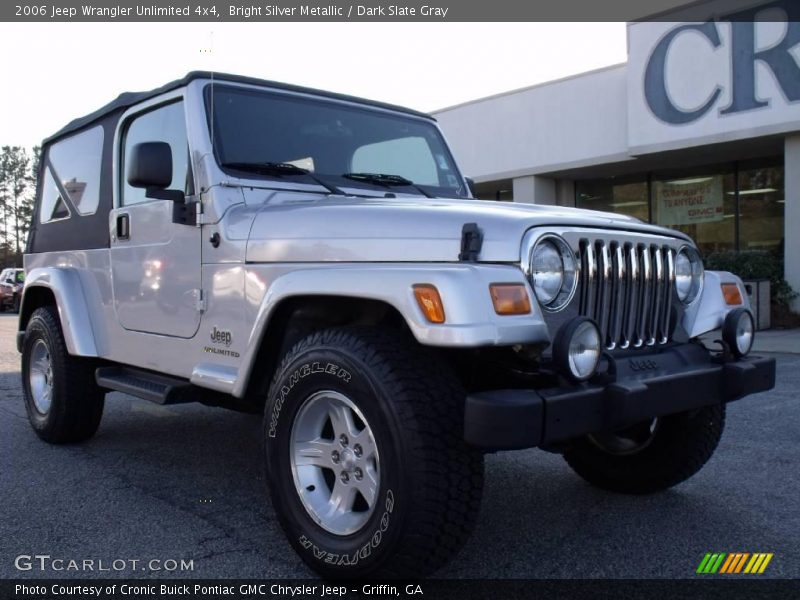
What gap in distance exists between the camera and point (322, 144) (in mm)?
4094

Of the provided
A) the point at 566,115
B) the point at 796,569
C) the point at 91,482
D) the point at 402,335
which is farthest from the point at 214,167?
the point at 566,115

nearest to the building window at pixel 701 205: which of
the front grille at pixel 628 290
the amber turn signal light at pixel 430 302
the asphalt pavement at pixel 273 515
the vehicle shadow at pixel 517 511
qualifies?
the asphalt pavement at pixel 273 515

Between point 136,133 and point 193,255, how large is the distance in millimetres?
1203

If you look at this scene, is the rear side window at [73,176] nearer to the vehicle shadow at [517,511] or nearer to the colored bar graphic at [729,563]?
the vehicle shadow at [517,511]

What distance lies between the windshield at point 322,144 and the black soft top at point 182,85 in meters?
0.05

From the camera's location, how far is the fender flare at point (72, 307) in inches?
181

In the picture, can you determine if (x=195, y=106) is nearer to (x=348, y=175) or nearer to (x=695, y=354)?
(x=348, y=175)

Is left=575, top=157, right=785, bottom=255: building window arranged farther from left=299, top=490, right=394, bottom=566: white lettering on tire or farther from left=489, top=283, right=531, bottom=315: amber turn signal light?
left=299, top=490, right=394, bottom=566: white lettering on tire

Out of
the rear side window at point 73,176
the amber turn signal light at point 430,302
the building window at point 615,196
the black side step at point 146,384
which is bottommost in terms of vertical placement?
the black side step at point 146,384

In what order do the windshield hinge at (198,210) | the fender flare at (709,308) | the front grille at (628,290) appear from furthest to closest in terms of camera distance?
the windshield hinge at (198,210) < the fender flare at (709,308) < the front grille at (628,290)

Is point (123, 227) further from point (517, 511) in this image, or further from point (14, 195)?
point (14, 195)

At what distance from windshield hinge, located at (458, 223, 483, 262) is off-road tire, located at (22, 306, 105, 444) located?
3.18m

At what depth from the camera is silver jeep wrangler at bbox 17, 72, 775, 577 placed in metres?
2.54

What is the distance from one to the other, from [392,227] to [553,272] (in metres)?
0.62
